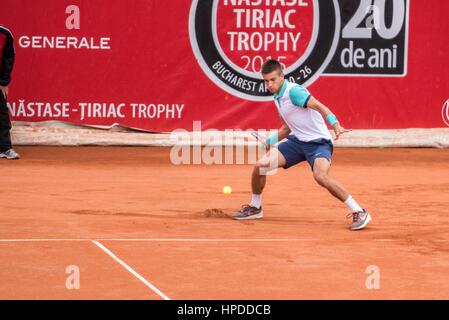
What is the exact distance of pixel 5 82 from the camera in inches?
582

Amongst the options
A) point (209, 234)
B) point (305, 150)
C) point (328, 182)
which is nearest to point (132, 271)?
point (209, 234)

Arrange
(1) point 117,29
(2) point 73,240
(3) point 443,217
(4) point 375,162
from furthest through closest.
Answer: (1) point 117,29 → (4) point 375,162 → (3) point 443,217 → (2) point 73,240

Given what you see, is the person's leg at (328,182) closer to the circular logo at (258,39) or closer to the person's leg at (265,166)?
the person's leg at (265,166)

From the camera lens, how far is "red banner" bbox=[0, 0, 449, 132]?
15969mm

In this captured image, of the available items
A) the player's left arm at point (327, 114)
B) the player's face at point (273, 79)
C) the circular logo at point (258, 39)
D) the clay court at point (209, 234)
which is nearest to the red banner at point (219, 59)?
the circular logo at point (258, 39)

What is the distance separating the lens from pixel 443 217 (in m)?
9.99

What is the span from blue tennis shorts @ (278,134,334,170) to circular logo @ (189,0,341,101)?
21.6 feet

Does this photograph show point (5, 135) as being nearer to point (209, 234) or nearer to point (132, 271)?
point (209, 234)

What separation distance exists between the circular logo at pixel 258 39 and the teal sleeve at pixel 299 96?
6896 mm

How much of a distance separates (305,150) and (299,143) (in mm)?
99

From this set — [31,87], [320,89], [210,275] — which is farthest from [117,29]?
[210,275]

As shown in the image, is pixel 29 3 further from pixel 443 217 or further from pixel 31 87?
pixel 443 217

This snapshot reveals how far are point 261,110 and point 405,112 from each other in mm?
2349

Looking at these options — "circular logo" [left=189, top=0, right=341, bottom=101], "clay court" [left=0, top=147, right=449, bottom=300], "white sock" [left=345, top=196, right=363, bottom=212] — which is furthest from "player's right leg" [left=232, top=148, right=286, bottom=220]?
"circular logo" [left=189, top=0, right=341, bottom=101]
